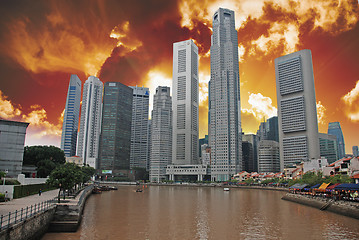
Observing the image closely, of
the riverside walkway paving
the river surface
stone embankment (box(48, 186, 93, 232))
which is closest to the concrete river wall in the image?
stone embankment (box(48, 186, 93, 232))

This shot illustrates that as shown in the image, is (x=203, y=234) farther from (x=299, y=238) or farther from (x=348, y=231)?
(x=348, y=231)

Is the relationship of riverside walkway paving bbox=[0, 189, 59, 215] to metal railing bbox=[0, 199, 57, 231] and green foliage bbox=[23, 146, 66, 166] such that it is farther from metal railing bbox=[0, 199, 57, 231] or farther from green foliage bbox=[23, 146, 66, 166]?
green foliage bbox=[23, 146, 66, 166]

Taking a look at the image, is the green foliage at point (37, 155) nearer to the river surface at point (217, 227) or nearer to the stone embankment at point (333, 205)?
the river surface at point (217, 227)

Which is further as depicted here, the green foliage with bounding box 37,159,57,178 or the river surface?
the green foliage with bounding box 37,159,57,178

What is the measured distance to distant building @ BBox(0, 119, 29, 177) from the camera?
3533 inches

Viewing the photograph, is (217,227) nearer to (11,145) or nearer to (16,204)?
(16,204)

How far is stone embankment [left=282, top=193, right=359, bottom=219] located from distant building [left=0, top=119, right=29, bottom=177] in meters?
87.6

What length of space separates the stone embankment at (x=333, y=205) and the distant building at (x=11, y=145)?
287 ft

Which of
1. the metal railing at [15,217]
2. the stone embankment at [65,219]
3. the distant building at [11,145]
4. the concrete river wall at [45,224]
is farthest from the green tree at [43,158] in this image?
the metal railing at [15,217]

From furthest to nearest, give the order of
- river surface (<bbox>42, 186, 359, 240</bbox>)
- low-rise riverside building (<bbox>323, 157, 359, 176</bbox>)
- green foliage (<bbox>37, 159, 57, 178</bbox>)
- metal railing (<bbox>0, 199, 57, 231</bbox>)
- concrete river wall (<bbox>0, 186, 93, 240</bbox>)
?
green foliage (<bbox>37, 159, 57, 178</bbox>) → low-rise riverside building (<bbox>323, 157, 359, 176</bbox>) → river surface (<bbox>42, 186, 359, 240</bbox>) → concrete river wall (<bbox>0, 186, 93, 240</bbox>) → metal railing (<bbox>0, 199, 57, 231</bbox>)

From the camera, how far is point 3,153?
89.5 metres

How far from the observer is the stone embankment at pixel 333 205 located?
182 feet

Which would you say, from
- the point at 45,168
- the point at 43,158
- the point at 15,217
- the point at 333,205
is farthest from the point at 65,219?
the point at 43,158

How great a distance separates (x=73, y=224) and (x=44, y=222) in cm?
465
